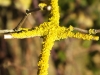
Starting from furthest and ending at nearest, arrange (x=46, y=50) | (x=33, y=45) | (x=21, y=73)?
(x=33, y=45) < (x=21, y=73) < (x=46, y=50)

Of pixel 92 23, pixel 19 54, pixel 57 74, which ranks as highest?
pixel 92 23

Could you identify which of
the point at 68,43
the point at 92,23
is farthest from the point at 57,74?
the point at 92,23

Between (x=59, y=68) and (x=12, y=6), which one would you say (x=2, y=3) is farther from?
(x=59, y=68)

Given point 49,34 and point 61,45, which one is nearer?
point 49,34

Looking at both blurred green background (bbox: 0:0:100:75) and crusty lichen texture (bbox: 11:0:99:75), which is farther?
blurred green background (bbox: 0:0:100:75)
